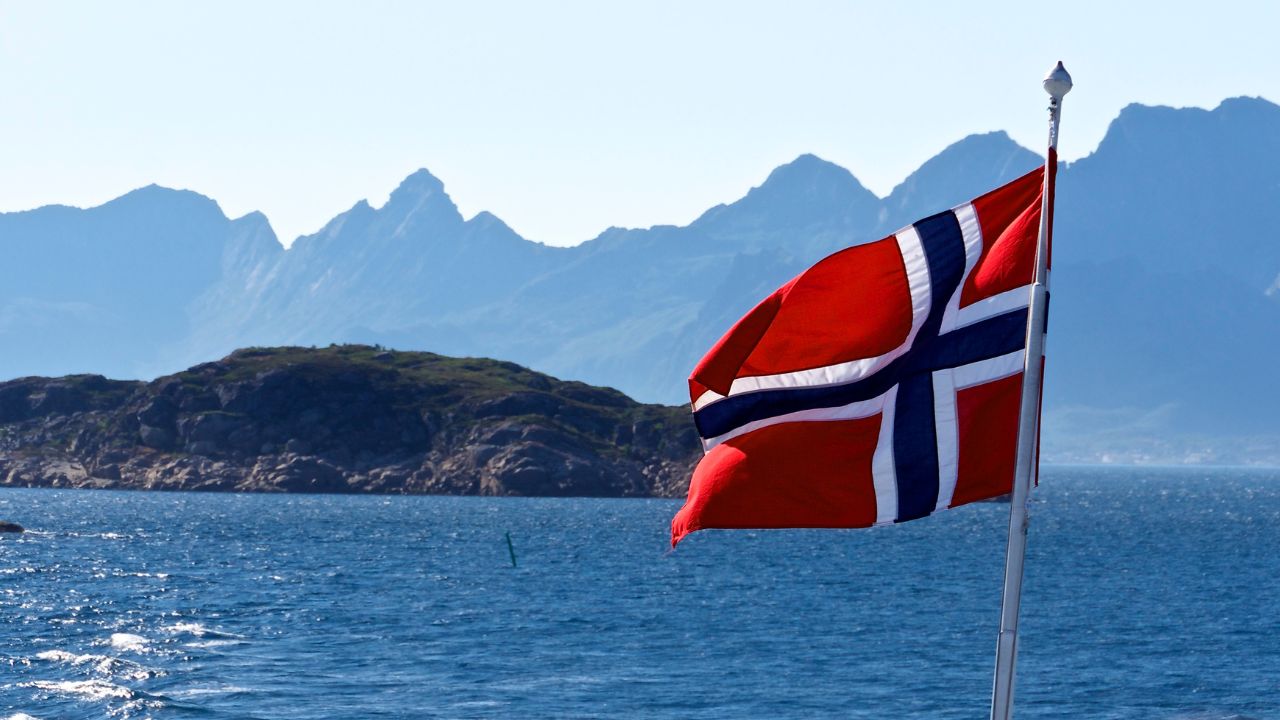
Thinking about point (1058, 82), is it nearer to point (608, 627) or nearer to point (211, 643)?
point (211, 643)

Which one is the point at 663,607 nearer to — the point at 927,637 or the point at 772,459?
the point at 927,637

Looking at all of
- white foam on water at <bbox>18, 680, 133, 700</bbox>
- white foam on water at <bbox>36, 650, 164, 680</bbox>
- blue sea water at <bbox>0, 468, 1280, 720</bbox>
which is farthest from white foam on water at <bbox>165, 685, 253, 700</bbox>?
white foam on water at <bbox>36, 650, 164, 680</bbox>

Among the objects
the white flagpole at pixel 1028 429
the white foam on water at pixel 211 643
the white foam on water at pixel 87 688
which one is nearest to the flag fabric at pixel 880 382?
the white flagpole at pixel 1028 429

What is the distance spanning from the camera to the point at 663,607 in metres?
82.3

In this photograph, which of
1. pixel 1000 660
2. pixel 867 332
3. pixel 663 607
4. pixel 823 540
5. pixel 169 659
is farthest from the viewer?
pixel 823 540

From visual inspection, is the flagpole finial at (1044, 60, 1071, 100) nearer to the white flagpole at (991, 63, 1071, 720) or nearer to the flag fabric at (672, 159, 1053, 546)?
the white flagpole at (991, 63, 1071, 720)

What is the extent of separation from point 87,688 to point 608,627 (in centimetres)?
2580

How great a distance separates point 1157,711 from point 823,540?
9720 cm

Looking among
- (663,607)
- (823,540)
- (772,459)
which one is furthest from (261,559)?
(772,459)

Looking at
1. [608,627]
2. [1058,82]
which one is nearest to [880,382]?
[1058,82]

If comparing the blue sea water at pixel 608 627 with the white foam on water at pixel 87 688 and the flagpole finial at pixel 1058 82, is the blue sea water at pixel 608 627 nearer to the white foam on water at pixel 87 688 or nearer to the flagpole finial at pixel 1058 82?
the white foam on water at pixel 87 688

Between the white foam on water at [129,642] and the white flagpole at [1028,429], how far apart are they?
2014 inches

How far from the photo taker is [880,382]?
1880 cm

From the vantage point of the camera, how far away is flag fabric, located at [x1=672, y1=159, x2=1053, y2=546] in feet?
60.5
